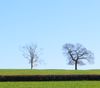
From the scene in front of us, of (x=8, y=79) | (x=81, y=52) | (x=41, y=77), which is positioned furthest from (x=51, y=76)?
(x=81, y=52)

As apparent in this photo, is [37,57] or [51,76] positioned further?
[37,57]

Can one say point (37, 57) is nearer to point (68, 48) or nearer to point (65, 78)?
point (68, 48)

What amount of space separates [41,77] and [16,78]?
12.9 feet

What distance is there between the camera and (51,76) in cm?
6762

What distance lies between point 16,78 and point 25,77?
4.64 feet

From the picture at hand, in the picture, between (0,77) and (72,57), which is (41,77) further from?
(72,57)

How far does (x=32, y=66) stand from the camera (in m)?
127

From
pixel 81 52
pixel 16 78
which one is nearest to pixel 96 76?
pixel 16 78

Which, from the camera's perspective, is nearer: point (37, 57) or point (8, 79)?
point (8, 79)

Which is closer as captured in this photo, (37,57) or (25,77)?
(25,77)

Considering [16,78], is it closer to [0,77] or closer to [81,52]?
[0,77]

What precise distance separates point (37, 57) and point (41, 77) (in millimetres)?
60185

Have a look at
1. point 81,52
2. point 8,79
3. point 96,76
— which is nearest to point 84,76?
point 96,76

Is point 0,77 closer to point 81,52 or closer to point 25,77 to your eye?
point 25,77
